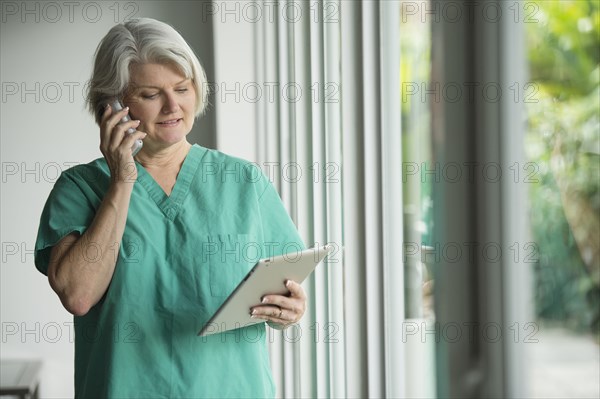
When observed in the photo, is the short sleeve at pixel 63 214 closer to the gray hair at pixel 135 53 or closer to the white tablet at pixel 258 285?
the gray hair at pixel 135 53

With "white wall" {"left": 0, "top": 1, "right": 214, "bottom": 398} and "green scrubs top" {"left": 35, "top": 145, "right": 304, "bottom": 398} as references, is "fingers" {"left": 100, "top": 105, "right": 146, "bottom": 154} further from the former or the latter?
"white wall" {"left": 0, "top": 1, "right": 214, "bottom": 398}

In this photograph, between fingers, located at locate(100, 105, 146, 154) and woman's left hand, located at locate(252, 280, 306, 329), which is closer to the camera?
woman's left hand, located at locate(252, 280, 306, 329)

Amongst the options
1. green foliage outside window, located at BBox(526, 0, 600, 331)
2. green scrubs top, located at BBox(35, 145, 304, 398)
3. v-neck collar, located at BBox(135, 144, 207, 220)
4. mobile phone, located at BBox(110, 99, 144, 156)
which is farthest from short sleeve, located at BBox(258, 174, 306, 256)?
green foliage outside window, located at BBox(526, 0, 600, 331)

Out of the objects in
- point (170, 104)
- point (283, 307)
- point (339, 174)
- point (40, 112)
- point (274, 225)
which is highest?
point (40, 112)

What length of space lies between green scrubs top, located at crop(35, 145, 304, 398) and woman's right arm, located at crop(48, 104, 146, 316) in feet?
0.05

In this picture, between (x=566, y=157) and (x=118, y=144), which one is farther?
(x=118, y=144)

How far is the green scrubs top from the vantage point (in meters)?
1.34

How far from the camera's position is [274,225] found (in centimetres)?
143

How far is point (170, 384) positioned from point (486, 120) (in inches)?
30.5

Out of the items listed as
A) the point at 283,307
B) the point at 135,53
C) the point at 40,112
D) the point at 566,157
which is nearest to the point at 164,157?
the point at 135,53

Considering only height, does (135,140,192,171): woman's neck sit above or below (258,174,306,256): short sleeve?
above

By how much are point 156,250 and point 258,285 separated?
0.80ft

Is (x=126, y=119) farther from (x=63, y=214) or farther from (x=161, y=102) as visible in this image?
(x=63, y=214)

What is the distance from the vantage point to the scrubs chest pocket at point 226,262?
4.47 feet
